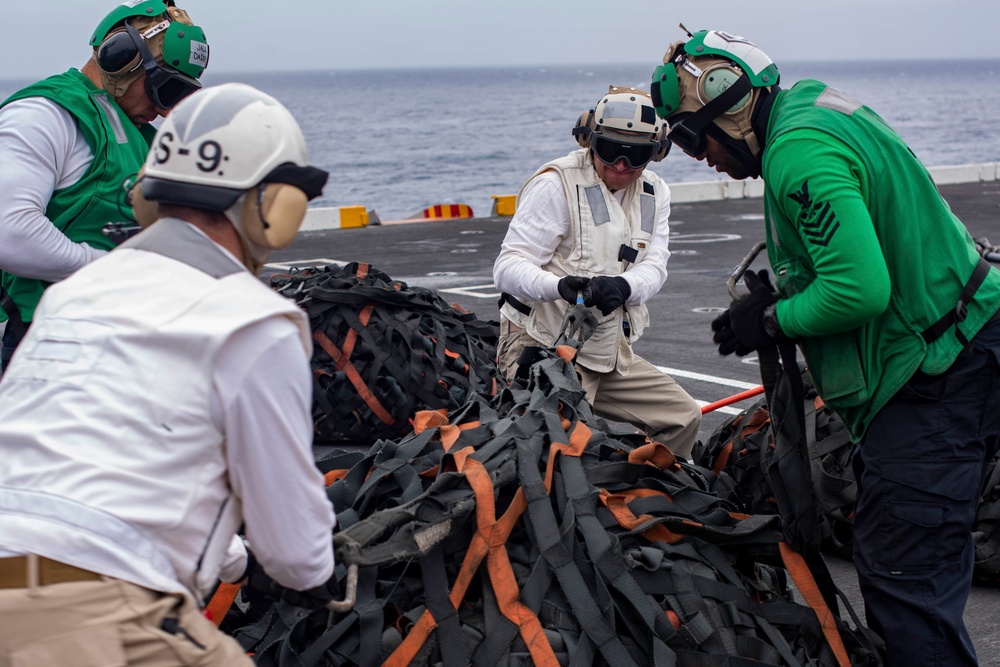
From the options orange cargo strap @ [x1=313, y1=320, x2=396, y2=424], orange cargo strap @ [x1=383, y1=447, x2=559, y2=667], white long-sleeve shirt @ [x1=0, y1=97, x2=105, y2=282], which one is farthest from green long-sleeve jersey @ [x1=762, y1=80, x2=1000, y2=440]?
orange cargo strap @ [x1=313, y1=320, x2=396, y2=424]

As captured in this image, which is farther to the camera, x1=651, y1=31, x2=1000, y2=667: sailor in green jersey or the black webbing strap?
the black webbing strap

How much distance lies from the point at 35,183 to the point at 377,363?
2.94 meters

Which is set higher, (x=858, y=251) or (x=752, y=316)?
(x=858, y=251)

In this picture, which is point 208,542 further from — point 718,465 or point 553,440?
point 718,465

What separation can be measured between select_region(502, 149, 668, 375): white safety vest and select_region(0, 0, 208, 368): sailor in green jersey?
1869mm

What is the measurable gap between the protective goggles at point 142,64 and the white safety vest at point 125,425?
2.46 meters

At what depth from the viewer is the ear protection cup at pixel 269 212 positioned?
2.50 metres

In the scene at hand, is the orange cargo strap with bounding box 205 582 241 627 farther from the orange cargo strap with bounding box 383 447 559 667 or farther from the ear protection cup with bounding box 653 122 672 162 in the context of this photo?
the ear protection cup with bounding box 653 122 672 162

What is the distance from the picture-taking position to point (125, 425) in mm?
2258

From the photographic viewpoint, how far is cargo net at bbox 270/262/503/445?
272 inches

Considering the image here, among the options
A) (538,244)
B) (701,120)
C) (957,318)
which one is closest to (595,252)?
(538,244)

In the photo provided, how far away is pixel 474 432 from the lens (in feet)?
12.9

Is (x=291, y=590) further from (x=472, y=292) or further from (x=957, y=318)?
(x=472, y=292)

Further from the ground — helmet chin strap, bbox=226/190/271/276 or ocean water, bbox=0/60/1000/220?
helmet chin strap, bbox=226/190/271/276
